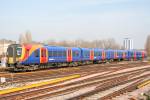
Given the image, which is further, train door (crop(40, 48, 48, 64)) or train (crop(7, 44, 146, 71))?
train door (crop(40, 48, 48, 64))

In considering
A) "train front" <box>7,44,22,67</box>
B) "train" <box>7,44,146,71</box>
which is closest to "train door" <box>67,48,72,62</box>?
"train" <box>7,44,146,71</box>

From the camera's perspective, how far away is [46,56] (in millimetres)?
35781

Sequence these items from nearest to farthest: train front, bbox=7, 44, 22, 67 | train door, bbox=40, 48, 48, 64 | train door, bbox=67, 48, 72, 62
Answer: train front, bbox=7, 44, 22, 67 < train door, bbox=40, 48, 48, 64 < train door, bbox=67, 48, 72, 62

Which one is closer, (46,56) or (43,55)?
(43,55)

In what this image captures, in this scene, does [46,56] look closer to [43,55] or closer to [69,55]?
[43,55]

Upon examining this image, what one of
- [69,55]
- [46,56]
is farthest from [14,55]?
[69,55]

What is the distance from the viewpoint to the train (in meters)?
31.2

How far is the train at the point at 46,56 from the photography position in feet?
102

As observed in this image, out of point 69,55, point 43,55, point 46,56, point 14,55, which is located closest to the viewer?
point 14,55

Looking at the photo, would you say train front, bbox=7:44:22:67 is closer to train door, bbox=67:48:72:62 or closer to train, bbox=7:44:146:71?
train, bbox=7:44:146:71

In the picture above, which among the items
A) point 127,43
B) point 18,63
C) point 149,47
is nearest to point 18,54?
point 18,63

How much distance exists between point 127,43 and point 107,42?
71.1ft

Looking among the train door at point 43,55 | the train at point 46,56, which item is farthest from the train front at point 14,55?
the train door at point 43,55

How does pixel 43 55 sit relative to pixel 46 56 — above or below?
above
